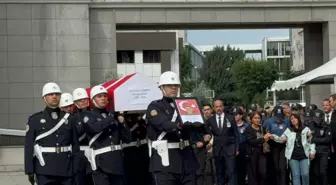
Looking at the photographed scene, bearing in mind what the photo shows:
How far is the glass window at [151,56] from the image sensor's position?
68.1 meters

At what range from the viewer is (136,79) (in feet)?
40.2

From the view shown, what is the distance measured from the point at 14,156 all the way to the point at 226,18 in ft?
26.7

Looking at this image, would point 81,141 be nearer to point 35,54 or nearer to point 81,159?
point 81,159

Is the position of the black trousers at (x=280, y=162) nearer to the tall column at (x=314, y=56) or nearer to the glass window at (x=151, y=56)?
the tall column at (x=314, y=56)

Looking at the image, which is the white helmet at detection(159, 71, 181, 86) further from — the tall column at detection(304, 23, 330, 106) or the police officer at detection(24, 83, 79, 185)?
the tall column at detection(304, 23, 330, 106)

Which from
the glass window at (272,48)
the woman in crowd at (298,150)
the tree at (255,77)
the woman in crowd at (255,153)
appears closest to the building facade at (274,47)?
the glass window at (272,48)

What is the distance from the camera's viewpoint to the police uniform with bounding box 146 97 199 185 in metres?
9.22

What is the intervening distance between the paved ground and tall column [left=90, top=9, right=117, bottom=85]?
16.1 feet

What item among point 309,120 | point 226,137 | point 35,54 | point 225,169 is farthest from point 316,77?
point 35,54

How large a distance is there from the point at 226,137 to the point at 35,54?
30.4ft

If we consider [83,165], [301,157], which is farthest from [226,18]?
[83,165]

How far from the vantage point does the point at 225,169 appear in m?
15.1

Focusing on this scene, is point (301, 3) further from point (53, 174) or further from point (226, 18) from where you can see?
point (53, 174)

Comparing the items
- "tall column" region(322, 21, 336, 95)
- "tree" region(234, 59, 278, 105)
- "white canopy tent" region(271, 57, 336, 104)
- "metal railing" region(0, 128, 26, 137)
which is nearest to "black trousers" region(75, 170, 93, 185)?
"white canopy tent" region(271, 57, 336, 104)
